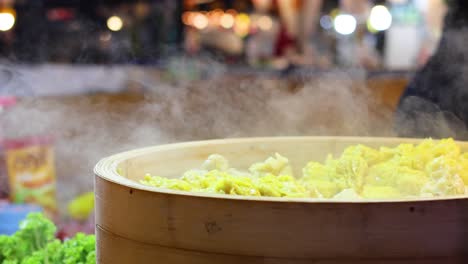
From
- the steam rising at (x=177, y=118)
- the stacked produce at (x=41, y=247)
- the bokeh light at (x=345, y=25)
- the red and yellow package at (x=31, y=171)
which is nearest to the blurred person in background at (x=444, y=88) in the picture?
the steam rising at (x=177, y=118)

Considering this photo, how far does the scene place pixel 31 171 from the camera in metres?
3.62

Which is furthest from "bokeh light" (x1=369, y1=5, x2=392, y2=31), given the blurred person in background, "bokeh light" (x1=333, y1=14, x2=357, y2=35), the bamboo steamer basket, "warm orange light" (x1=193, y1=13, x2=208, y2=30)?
the bamboo steamer basket

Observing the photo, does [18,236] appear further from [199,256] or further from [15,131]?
[15,131]

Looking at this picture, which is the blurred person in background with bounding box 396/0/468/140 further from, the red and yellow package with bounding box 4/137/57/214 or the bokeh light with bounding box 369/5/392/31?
the bokeh light with bounding box 369/5/392/31

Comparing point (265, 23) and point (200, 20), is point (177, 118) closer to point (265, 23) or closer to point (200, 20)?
point (265, 23)

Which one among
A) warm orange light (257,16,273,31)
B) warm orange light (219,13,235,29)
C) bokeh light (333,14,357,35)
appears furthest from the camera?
warm orange light (219,13,235,29)

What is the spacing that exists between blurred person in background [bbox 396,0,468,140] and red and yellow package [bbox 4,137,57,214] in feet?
6.45

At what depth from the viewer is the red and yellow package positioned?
3518 millimetres

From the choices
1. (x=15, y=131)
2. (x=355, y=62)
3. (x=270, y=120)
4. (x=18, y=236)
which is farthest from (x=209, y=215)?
(x=355, y=62)

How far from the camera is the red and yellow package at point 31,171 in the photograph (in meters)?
3.52

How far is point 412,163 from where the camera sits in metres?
1.88

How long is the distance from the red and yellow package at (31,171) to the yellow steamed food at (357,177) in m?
1.80

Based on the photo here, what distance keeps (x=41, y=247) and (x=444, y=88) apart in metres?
2.07

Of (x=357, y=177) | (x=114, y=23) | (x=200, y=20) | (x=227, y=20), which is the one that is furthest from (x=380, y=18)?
(x=357, y=177)
